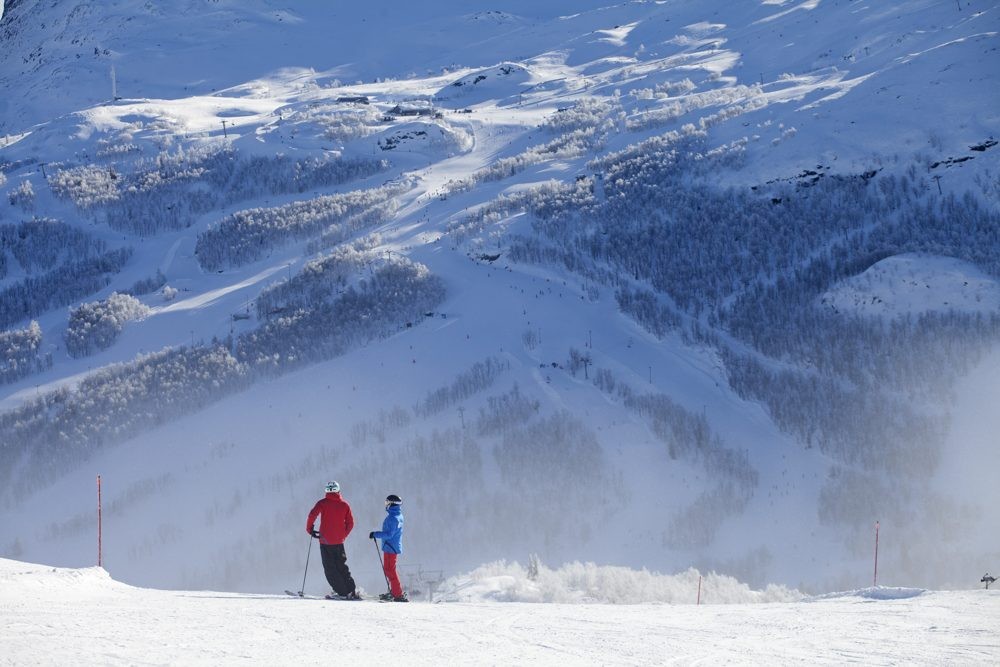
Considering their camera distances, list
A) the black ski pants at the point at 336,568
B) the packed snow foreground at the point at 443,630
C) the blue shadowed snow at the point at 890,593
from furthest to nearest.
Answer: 1. the blue shadowed snow at the point at 890,593
2. the black ski pants at the point at 336,568
3. the packed snow foreground at the point at 443,630

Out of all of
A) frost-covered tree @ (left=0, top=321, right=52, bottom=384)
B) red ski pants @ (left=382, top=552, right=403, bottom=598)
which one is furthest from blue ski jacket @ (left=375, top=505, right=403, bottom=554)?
frost-covered tree @ (left=0, top=321, right=52, bottom=384)

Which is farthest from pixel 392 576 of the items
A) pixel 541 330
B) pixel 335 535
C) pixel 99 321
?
pixel 99 321

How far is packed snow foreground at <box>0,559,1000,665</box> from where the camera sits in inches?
423

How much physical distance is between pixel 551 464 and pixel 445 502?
4.40 metres

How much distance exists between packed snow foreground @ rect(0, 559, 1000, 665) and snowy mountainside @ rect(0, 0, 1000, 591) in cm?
1925

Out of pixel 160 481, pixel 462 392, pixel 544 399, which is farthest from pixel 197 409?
pixel 544 399

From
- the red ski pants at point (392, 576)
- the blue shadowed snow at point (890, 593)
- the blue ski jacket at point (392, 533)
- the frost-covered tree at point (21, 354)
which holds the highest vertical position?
the frost-covered tree at point (21, 354)

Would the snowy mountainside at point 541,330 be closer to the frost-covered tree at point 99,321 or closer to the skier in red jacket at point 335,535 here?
the frost-covered tree at point 99,321

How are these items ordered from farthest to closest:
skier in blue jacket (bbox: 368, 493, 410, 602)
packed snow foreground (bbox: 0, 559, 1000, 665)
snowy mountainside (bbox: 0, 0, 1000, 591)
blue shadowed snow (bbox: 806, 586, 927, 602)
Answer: snowy mountainside (bbox: 0, 0, 1000, 591) < blue shadowed snow (bbox: 806, 586, 927, 602) < skier in blue jacket (bbox: 368, 493, 410, 602) < packed snow foreground (bbox: 0, 559, 1000, 665)

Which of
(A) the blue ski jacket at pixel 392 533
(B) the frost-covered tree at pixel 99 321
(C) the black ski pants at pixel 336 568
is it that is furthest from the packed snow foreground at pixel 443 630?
(B) the frost-covered tree at pixel 99 321

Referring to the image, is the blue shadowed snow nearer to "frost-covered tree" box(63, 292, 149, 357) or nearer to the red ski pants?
the red ski pants

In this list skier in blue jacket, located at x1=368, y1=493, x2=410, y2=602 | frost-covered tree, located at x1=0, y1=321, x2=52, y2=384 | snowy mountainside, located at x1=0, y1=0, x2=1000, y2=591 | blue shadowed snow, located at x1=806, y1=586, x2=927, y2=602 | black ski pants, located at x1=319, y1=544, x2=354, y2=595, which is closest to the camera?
black ski pants, located at x1=319, y1=544, x2=354, y2=595

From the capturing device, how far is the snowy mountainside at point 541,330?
3759 centimetres

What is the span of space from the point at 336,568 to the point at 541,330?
32251 millimetres
